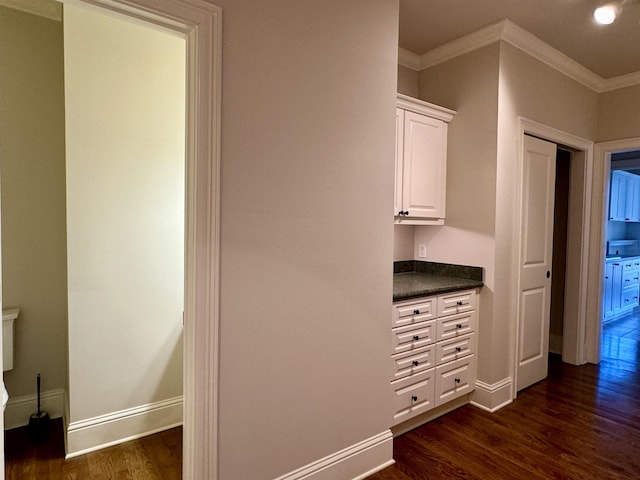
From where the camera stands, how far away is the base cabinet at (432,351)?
88.8 inches

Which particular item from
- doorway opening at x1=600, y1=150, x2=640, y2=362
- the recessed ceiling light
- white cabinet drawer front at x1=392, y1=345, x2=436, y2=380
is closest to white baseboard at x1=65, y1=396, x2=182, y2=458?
white cabinet drawer front at x1=392, y1=345, x2=436, y2=380

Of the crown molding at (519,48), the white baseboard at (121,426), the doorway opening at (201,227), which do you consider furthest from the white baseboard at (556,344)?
the doorway opening at (201,227)

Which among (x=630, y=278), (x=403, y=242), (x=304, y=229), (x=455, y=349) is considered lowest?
(x=455, y=349)

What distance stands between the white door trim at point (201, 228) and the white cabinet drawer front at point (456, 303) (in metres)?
1.58

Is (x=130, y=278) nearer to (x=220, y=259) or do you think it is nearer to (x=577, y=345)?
(x=220, y=259)

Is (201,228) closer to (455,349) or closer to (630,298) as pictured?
(455,349)

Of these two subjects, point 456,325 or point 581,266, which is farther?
point 581,266

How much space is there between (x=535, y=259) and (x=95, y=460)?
3.34m

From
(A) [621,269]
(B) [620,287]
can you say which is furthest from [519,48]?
(B) [620,287]

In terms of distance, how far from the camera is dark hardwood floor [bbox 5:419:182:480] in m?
1.94

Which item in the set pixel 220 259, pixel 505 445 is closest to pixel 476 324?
pixel 505 445

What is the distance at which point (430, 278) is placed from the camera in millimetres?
2867

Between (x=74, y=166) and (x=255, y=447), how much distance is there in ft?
5.77

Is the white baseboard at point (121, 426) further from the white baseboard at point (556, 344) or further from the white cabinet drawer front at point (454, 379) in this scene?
the white baseboard at point (556, 344)
